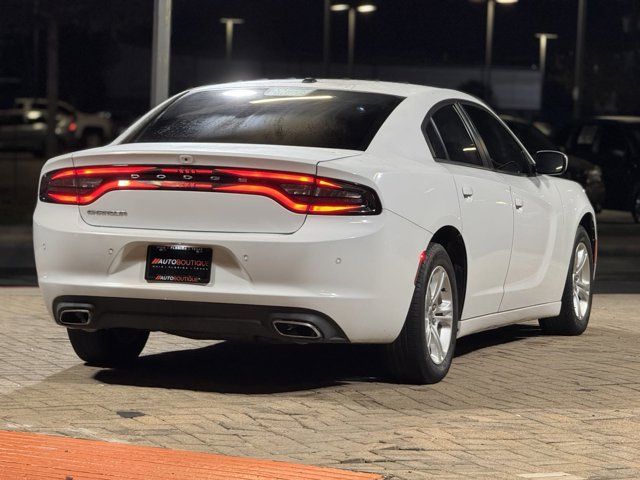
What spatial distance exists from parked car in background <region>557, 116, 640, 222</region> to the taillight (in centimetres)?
1843

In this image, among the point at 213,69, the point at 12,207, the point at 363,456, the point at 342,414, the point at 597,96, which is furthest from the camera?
the point at 213,69

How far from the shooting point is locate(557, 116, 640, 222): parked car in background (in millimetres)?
25656

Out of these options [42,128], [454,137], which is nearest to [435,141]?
[454,137]

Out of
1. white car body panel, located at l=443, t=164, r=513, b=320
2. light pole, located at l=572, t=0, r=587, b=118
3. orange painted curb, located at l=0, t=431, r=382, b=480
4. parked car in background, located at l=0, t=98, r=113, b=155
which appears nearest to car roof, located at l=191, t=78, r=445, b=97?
white car body panel, located at l=443, t=164, r=513, b=320

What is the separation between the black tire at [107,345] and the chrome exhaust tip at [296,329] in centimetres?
145

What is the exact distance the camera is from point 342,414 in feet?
24.3

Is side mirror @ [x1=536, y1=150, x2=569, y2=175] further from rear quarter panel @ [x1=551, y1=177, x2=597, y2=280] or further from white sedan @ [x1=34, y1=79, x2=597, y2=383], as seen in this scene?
white sedan @ [x1=34, y1=79, x2=597, y2=383]

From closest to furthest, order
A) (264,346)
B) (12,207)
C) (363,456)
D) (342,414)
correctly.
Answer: (363,456)
(342,414)
(264,346)
(12,207)

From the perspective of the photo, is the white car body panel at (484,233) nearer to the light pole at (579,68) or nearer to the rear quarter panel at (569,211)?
the rear quarter panel at (569,211)

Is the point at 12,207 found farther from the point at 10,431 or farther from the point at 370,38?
the point at 370,38

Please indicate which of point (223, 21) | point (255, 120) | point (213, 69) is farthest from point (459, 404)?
point (213, 69)

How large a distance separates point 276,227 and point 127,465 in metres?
1.82

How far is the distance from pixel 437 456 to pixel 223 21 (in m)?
77.4

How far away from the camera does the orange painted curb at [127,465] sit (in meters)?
5.94
